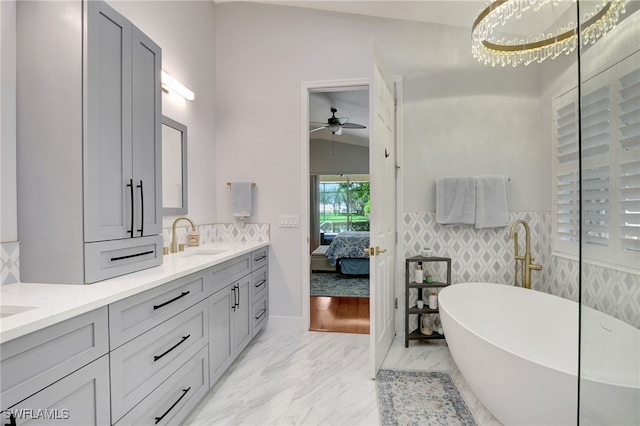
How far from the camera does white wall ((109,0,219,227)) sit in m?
2.41

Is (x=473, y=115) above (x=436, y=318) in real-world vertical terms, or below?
above

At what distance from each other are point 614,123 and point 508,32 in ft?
7.53

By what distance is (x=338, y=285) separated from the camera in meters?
4.77

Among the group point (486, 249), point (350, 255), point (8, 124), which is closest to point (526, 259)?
point (486, 249)

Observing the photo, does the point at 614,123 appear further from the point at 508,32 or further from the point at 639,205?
the point at 508,32

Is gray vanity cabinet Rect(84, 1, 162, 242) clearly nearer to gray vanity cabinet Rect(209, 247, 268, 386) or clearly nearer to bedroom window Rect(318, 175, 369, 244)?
gray vanity cabinet Rect(209, 247, 268, 386)

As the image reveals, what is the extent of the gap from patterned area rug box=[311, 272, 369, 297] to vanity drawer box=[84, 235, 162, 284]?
289 cm

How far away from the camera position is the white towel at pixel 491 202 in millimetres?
2682

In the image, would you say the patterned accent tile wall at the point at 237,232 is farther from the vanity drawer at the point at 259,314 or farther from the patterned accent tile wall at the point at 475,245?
the patterned accent tile wall at the point at 475,245

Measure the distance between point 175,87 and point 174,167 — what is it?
0.63 metres

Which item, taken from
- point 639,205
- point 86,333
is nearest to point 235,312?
point 86,333

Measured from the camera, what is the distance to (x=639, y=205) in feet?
2.31

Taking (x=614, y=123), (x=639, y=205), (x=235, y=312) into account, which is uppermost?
(x=614, y=123)

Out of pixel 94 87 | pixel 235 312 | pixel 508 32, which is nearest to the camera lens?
pixel 94 87
